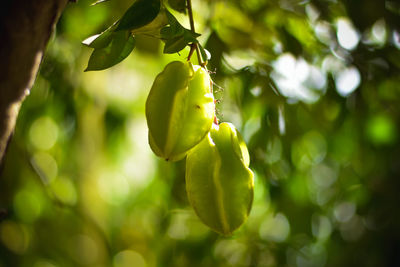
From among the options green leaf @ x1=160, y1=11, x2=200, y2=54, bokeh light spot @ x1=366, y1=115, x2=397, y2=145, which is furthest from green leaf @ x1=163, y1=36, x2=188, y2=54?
bokeh light spot @ x1=366, y1=115, x2=397, y2=145

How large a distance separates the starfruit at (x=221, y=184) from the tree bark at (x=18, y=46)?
1.16ft

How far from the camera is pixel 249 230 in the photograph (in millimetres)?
2627

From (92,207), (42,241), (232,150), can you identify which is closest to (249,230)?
(92,207)

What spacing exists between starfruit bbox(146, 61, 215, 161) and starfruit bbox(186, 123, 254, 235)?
Answer: 4 centimetres

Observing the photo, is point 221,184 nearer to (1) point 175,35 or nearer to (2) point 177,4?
(1) point 175,35

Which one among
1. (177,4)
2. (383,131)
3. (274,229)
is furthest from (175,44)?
(274,229)

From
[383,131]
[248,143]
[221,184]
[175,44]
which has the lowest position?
[383,131]

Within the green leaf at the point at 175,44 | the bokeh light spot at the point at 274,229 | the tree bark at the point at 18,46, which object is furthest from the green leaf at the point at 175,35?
the bokeh light spot at the point at 274,229

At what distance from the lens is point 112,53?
91 cm

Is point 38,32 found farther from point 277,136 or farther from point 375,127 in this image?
point 375,127

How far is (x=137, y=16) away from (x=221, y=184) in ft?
1.18

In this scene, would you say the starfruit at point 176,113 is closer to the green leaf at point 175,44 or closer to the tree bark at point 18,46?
the green leaf at point 175,44

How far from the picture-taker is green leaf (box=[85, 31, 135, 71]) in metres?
0.91

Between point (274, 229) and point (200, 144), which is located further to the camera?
point (274, 229)
